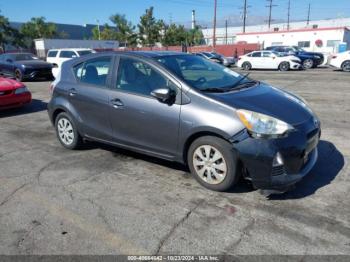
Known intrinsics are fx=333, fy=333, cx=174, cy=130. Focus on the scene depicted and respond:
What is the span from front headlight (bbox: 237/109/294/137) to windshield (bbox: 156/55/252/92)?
674 millimetres

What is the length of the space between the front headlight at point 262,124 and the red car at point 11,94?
281 inches

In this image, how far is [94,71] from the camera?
507 cm

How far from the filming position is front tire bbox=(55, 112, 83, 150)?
5422 mm

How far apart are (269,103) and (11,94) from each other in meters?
7.27

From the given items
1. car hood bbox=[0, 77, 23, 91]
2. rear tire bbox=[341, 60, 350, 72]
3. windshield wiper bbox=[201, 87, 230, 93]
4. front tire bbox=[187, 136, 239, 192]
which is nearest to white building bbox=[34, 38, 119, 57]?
rear tire bbox=[341, 60, 350, 72]

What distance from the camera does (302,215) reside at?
3379mm

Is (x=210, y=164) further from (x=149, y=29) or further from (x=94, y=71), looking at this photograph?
(x=149, y=29)

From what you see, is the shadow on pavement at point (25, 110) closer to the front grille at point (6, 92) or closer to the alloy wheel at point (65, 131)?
the front grille at point (6, 92)

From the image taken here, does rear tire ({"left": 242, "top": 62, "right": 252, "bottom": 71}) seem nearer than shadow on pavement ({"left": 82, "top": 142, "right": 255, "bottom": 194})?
No

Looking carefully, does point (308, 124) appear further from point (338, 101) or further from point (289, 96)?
point (338, 101)

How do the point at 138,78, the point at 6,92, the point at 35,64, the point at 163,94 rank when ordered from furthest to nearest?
the point at 35,64 → the point at 6,92 → the point at 138,78 → the point at 163,94

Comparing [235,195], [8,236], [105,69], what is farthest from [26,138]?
[235,195]

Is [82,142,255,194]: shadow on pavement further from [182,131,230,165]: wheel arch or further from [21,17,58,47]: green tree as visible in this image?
[21,17,58,47]: green tree

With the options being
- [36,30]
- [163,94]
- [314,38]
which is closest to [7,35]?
[36,30]
